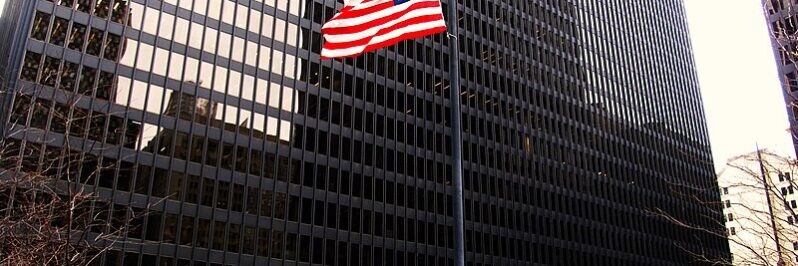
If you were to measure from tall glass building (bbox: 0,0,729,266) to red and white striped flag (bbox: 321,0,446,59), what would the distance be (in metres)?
15.8

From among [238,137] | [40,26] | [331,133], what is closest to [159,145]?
[238,137]

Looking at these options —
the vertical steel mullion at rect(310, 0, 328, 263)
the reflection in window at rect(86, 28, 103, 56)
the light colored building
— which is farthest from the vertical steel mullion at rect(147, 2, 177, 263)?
the light colored building

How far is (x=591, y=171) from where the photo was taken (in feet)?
306

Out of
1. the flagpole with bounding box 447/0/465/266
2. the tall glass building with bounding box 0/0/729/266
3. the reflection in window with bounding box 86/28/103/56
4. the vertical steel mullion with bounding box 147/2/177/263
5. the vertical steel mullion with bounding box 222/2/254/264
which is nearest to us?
the flagpole with bounding box 447/0/465/266

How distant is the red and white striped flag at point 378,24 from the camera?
50.6ft

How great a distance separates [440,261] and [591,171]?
111ft

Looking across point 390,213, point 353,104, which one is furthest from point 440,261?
point 353,104

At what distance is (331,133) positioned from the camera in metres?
63.8

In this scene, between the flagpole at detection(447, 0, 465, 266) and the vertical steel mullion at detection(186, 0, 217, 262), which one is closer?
the flagpole at detection(447, 0, 465, 266)

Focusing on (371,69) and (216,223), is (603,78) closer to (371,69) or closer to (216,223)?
(371,69)

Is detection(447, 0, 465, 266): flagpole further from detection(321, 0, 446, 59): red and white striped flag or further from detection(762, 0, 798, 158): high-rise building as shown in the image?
detection(762, 0, 798, 158): high-rise building

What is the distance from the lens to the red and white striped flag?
15.4 meters

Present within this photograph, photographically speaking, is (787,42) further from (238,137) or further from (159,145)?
(238,137)

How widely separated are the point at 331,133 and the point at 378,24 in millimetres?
48151
